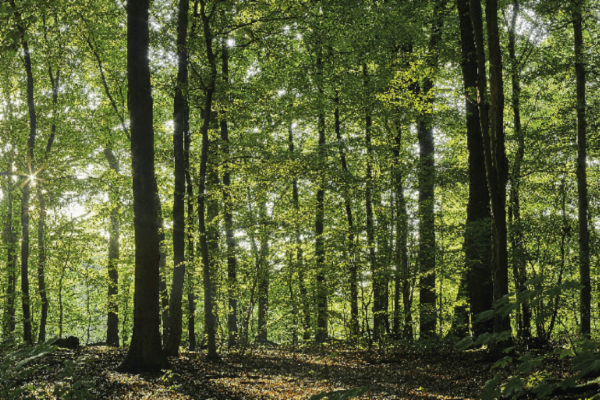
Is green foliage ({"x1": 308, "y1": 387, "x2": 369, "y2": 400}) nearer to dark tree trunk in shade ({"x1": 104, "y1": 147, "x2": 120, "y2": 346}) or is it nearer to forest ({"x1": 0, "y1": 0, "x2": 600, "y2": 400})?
forest ({"x1": 0, "y1": 0, "x2": 600, "y2": 400})

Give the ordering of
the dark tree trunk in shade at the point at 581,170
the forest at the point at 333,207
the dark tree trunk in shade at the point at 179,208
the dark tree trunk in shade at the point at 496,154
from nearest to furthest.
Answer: the dark tree trunk in shade at the point at 496,154, the forest at the point at 333,207, the dark tree trunk in shade at the point at 581,170, the dark tree trunk in shade at the point at 179,208

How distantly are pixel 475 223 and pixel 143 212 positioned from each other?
6923mm

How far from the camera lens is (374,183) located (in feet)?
36.9

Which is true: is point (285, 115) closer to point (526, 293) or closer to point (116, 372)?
point (116, 372)

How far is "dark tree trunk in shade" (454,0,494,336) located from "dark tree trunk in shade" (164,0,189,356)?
6547mm

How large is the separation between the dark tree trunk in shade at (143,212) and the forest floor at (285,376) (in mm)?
508

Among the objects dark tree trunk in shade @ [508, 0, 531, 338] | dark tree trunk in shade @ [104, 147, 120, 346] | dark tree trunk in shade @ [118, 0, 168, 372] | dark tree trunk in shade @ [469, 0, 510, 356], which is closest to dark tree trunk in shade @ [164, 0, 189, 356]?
dark tree trunk in shade @ [118, 0, 168, 372]

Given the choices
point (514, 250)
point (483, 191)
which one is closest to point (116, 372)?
point (514, 250)

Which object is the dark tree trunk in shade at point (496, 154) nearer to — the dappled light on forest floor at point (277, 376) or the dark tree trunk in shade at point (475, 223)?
the dappled light on forest floor at point (277, 376)

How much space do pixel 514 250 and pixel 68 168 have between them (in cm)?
1360

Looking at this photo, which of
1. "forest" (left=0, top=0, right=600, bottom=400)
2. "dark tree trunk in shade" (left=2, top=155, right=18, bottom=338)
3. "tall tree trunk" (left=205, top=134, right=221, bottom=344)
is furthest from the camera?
"dark tree trunk in shade" (left=2, top=155, right=18, bottom=338)

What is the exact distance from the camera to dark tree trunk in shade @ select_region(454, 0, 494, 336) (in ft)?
30.8

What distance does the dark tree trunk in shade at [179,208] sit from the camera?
10547mm

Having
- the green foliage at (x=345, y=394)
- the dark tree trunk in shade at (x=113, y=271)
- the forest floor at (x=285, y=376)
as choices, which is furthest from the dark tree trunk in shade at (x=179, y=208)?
the green foliage at (x=345, y=394)
